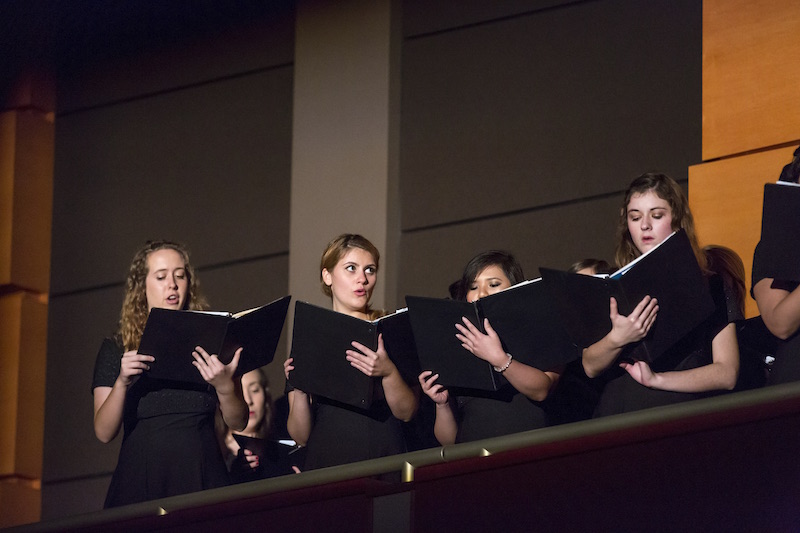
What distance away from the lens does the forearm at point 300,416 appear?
10.5 ft

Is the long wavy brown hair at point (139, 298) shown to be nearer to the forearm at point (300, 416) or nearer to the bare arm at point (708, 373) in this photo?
the forearm at point (300, 416)

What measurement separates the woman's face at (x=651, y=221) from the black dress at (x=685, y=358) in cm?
16

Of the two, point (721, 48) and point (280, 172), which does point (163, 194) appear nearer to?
point (280, 172)

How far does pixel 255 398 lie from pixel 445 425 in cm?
103

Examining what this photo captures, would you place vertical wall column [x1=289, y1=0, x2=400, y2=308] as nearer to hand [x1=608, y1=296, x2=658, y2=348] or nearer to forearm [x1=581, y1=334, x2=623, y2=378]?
forearm [x1=581, y1=334, x2=623, y2=378]

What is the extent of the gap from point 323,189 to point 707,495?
101 inches

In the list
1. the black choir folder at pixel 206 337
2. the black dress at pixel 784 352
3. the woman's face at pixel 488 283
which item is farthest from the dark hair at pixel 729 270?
the black choir folder at pixel 206 337

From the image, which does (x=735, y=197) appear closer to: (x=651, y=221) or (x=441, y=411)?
(x=651, y=221)

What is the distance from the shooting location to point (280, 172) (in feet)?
15.6

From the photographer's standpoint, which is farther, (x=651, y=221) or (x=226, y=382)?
(x=226, y=382)

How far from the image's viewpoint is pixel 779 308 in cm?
261

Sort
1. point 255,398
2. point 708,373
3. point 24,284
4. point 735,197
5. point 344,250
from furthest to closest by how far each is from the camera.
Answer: point 24,284 → point 255,398 → point 735,197 → point 344,250 → point 708,373

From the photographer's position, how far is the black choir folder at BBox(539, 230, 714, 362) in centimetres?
258

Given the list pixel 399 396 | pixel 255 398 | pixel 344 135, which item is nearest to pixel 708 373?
pixel 399 396
